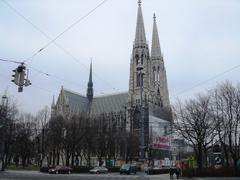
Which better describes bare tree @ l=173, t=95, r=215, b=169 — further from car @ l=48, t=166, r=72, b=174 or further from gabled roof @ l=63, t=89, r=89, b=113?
gabled roof @ l=63, t=89, r=89, b=113

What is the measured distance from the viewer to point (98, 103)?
443 ft

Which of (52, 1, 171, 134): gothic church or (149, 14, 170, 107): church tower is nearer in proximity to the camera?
(52, 1, 171, 134): gothic church

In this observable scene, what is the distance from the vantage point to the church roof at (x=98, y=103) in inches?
5064

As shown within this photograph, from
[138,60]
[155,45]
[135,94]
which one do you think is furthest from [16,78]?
[155,45]

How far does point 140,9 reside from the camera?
117750 mm

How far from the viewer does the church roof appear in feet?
422

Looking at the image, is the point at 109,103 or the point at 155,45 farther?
the point at 109,103

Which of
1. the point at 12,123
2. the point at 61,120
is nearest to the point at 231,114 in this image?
the point at 12,123

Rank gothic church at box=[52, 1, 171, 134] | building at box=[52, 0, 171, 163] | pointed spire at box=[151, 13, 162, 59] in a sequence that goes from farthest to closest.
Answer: pointed spire at box=[151, 13, 162, 59] → gothic church at box=[52, 1, 171, 134] → building at box=[52, 0, 171, 163]

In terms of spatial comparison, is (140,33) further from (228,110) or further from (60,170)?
(228,110)

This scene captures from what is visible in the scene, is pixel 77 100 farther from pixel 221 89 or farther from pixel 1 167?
pixel 221 89

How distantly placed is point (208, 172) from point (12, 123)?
30.7 meters

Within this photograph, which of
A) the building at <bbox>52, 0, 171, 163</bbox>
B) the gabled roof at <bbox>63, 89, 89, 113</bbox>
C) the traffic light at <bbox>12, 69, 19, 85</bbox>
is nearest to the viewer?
the traffic light at <bbox>12, 69, 19, 85</bbox>

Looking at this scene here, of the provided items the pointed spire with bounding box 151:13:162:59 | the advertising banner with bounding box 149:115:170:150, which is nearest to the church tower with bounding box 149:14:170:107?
the pointed spire with bounding box 151:13:162:59
